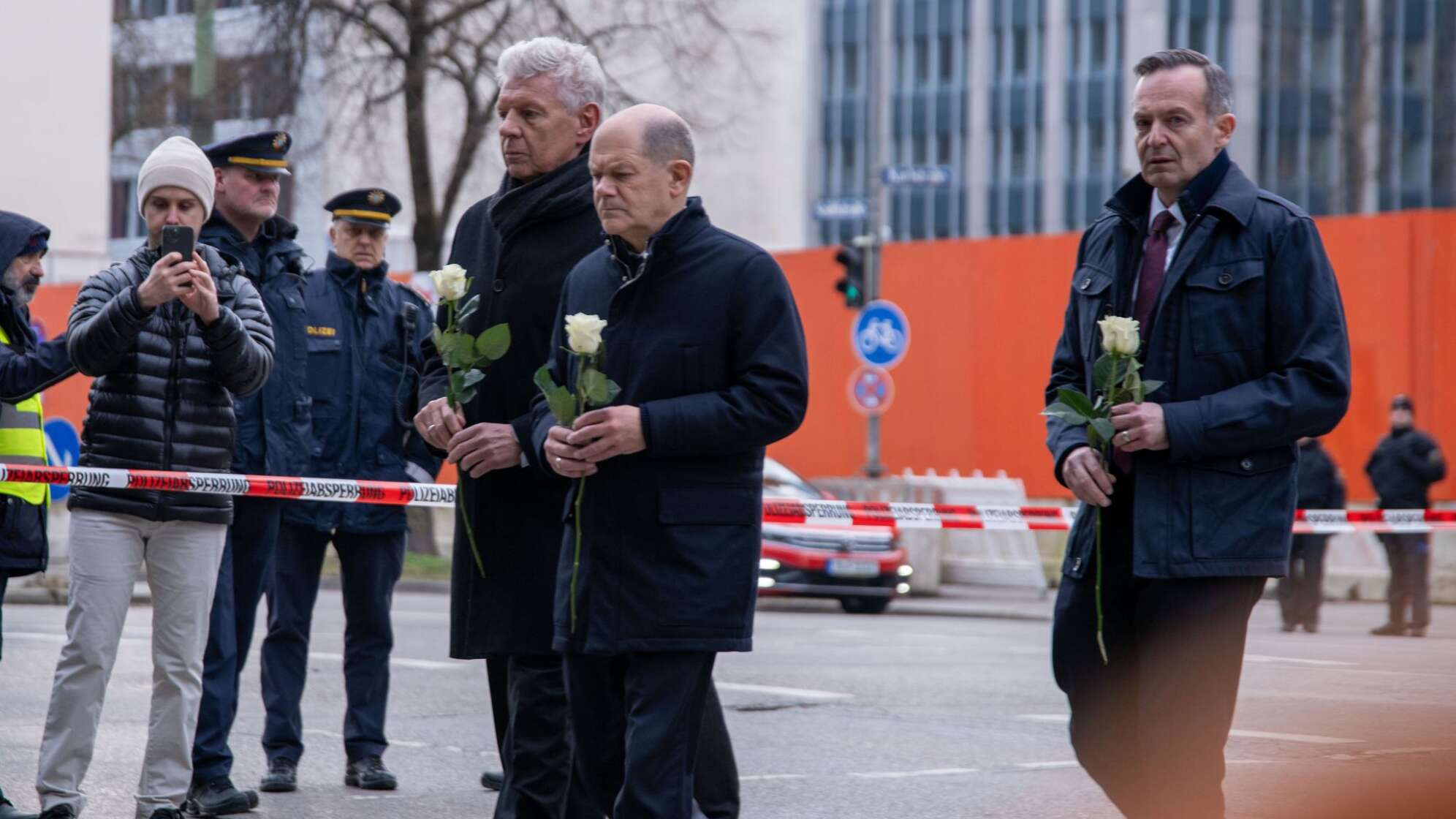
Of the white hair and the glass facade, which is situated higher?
the glass facade

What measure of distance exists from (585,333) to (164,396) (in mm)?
2159

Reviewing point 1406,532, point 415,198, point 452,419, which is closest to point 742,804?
point 452,419

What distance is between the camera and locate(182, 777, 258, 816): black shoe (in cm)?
678

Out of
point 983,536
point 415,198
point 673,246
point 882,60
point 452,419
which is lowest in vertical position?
point 983,536

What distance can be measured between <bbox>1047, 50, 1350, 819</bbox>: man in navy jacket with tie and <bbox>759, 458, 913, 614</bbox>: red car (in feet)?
42.4

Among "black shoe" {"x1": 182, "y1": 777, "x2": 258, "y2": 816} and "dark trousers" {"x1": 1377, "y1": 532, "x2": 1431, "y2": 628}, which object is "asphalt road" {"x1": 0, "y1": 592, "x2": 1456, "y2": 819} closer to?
"black shoe" {"x1": 182, "y1": 777, "x2": 258, "y2": 816}

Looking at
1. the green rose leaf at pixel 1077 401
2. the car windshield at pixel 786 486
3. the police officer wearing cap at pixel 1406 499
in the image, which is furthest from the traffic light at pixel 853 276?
the green rose leaf at pixel 1077 401

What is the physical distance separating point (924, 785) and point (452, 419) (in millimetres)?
3178

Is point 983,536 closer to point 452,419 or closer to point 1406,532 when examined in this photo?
point 1406,532

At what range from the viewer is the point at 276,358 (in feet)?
24.3

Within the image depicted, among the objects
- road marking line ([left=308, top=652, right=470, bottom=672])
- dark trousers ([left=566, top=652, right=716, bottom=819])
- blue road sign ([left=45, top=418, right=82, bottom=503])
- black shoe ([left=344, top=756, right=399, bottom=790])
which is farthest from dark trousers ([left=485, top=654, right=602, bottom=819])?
blue road sign ([left=45, top=418, right=82, bottom=503])

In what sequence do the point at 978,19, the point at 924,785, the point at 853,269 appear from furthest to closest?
the point at 978,19
the point at 853,269
the point at 924,785

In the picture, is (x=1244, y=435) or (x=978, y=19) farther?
(x=978, y=19)

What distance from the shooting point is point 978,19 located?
245 feet
